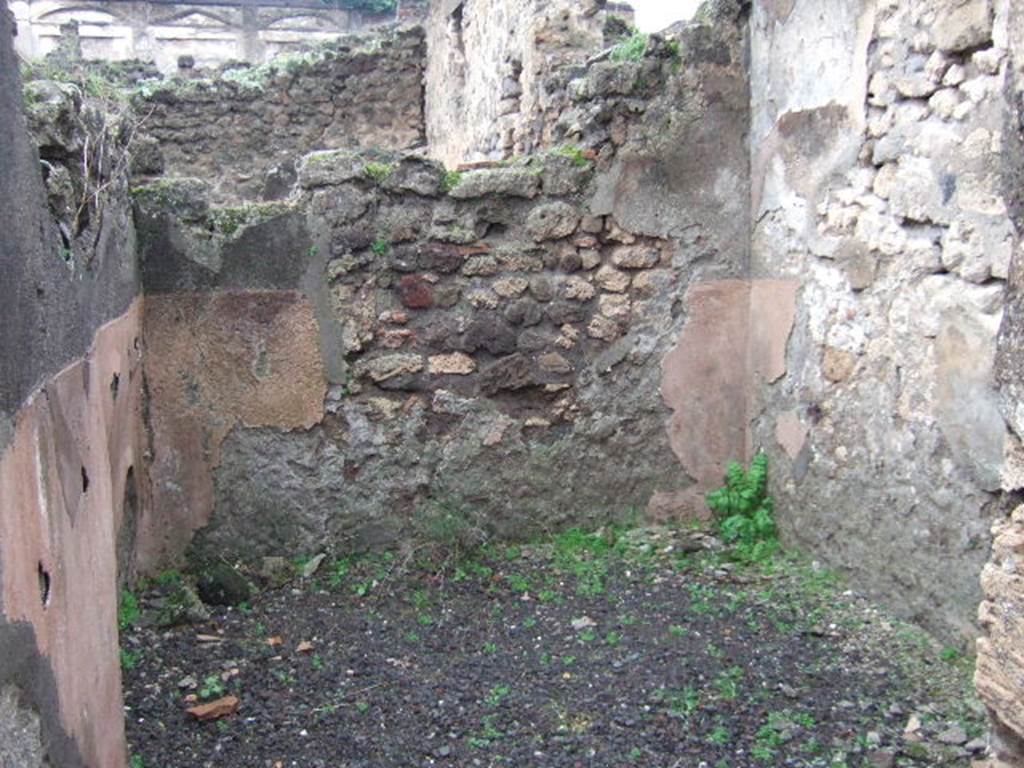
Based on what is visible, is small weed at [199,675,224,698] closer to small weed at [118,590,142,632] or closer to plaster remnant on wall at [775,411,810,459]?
small weed at [118,590,142,632]

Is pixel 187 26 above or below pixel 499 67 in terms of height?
above

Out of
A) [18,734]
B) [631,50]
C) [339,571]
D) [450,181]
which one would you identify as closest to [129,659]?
[339,571]

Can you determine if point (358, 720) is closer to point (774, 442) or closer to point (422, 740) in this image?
point (422, 740)

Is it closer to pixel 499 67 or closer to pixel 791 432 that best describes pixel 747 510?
pixel 791 432

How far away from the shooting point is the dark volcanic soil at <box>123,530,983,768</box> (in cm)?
276

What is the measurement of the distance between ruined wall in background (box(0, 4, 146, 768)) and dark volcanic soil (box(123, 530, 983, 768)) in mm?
683

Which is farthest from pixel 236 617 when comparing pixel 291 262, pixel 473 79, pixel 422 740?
pixel 473 79

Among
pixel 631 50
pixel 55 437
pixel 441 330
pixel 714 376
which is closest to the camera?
pixel 55 437

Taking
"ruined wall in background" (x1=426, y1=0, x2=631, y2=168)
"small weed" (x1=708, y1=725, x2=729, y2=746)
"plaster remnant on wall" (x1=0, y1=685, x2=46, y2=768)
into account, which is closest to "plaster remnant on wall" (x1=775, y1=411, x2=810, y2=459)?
"small weed" (x1=708, y1=725, x2=729, y2=746)

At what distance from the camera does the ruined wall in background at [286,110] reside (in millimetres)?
8969

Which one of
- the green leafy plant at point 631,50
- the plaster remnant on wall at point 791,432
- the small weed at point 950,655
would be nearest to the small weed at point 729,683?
the small weed at point 950,655

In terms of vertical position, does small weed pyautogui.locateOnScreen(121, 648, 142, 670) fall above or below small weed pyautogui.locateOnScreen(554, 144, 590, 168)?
below

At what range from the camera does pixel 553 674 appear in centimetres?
320

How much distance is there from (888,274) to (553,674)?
1.79 metres
